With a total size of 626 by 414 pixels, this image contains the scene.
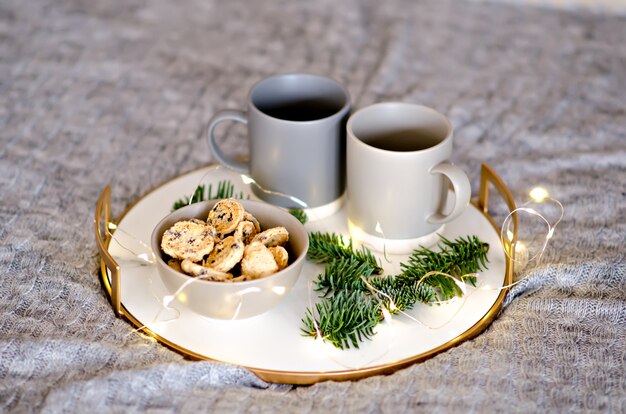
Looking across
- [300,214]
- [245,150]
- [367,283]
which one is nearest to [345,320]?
[367,283]

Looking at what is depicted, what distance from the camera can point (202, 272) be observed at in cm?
59

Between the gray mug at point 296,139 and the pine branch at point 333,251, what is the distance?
2.4 inches

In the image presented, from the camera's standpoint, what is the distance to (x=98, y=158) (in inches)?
36.0

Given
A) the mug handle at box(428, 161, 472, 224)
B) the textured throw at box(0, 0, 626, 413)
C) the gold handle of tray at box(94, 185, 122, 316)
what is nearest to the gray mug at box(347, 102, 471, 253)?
the mug handle at box(428, 161, 472, 224)

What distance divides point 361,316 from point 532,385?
14 centimetres

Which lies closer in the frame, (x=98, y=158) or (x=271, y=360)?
(x=271, y=360)

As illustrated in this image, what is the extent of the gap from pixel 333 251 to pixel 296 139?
4.3 inches

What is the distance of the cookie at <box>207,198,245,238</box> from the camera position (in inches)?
25.0

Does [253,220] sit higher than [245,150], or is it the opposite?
[253,220]

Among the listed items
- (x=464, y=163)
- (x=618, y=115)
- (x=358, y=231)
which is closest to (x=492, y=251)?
(x=358, y=231)

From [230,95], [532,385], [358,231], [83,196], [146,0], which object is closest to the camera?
[532,385]

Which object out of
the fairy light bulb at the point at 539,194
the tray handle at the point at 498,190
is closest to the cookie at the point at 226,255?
the tray handle at the point at 498,190

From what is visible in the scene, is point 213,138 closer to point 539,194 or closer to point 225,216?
point 225,216

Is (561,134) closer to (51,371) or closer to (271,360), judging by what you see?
(271,360)
